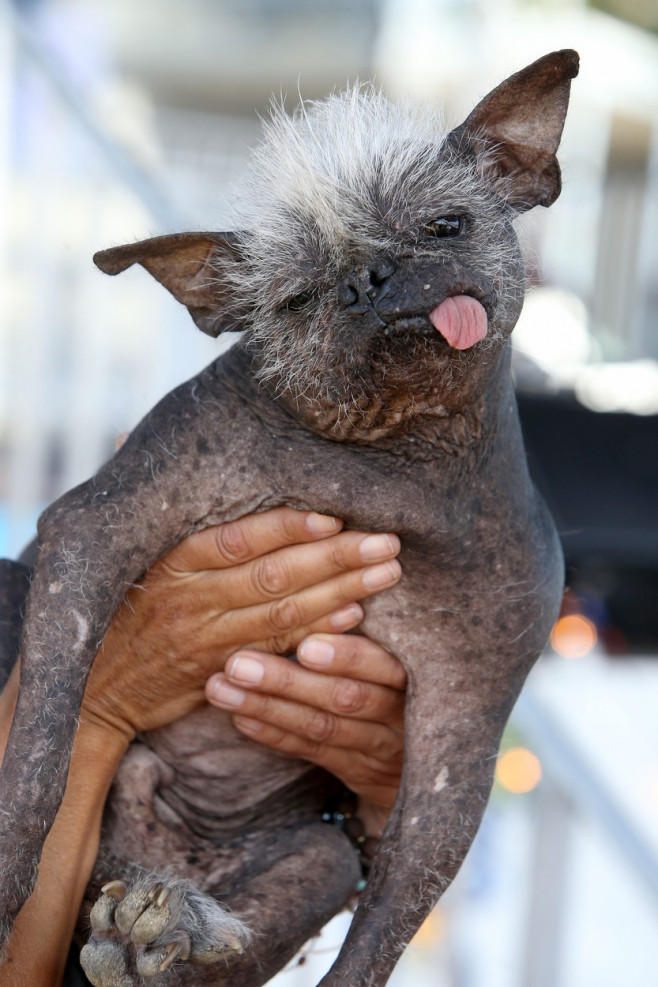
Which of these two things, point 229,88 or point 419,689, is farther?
point 229,88

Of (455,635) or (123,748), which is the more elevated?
(455,635)

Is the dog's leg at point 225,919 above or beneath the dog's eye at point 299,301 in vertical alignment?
beneath

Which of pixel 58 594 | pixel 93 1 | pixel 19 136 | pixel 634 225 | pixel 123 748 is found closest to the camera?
pixel 58 594

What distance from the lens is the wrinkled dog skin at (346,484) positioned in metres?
1.27

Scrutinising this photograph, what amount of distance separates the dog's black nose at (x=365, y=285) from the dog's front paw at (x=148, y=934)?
786 millimetres

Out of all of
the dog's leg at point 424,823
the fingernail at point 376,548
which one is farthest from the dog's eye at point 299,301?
the dog's leg at point 424,823

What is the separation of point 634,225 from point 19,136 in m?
3.69

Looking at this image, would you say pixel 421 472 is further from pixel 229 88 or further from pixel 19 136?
pixel 229 88

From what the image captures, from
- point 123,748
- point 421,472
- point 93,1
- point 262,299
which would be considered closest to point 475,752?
point 421,472

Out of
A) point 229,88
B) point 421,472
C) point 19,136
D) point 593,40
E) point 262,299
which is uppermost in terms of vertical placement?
point 593,40

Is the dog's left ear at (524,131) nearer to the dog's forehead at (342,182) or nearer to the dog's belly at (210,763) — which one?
the dog's forehead at (342,182)

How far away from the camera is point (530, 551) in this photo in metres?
1.50

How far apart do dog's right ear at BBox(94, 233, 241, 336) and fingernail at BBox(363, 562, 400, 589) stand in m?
0.40

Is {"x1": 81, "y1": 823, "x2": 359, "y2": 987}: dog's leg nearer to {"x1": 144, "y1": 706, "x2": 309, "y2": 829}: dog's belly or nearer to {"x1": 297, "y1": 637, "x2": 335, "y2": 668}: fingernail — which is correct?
{"x1": 144, "y1": 706, "x2": 309, "y2": 829}: dog's belly
